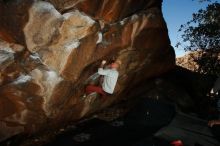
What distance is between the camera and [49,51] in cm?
1003

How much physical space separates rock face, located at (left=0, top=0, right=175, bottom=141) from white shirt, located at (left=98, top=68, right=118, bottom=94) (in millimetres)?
660

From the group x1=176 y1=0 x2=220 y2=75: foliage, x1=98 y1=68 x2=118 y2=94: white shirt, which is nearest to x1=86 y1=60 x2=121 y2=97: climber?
x1=98 y1=68 x2=118 y2=94: white shirt

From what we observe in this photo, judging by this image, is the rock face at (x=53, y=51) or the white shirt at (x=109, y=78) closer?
the rock face at (x=53, y=51)

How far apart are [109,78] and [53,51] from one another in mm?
2384

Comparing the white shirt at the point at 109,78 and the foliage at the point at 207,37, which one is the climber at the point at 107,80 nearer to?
the white shirt at the point at 109,78

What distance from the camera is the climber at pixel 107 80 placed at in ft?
35.8

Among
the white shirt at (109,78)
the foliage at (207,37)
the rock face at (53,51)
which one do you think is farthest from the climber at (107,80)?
the foliage at (207,37)

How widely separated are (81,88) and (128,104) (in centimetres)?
401

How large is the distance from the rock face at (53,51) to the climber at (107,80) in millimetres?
445

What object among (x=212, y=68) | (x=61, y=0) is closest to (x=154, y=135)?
(x=61, y=0)

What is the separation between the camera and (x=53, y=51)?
397 inches

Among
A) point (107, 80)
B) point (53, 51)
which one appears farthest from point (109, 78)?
point (53, 51)

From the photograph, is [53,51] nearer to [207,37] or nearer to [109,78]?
[109,78]

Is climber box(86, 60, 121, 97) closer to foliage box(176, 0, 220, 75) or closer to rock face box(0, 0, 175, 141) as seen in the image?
rock face box(0, 0, 175, 141)
